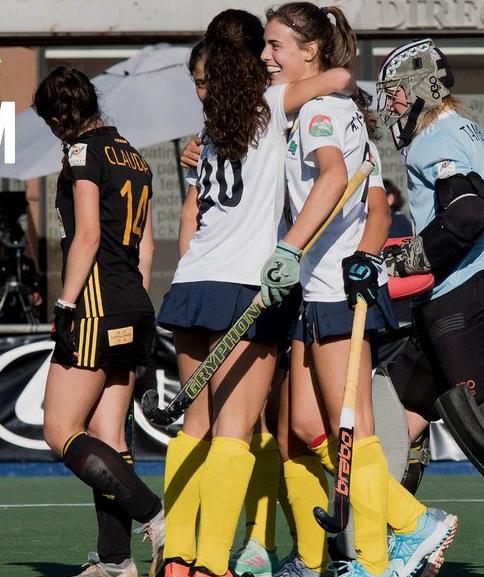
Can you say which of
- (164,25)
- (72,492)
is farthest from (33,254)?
(72,492)

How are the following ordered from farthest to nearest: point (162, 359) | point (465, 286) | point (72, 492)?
point (162, 359), point (72, 492), point (465, 286)

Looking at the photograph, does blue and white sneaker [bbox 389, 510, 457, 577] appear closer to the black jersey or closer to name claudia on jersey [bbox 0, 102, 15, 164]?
the black jersey

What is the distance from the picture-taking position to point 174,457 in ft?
16.6

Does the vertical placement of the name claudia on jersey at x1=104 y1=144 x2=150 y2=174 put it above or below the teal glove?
above

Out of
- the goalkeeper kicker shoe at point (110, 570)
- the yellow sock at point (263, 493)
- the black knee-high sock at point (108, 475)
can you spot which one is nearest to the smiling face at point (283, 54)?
the yellow sock at point (263, 493)

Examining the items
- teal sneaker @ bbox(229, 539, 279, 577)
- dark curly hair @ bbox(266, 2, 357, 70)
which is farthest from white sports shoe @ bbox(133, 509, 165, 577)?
dark curly hair @ bbox(266, 2, 357, 70)

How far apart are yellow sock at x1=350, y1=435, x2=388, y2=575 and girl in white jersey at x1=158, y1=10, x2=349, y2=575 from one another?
37 centimetres

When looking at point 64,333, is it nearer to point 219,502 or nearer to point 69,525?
point 219,502

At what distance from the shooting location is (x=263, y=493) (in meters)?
5.49

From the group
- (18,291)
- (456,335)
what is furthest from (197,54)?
(18,291)

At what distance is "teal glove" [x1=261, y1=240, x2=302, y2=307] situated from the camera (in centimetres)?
456

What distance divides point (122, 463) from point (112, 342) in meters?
0.46

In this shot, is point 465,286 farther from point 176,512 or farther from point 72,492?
point 72,492

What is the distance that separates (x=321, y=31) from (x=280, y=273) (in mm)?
971
